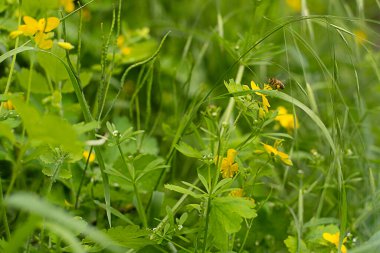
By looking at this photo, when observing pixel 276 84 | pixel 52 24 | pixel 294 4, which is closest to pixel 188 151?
pixel 276 84

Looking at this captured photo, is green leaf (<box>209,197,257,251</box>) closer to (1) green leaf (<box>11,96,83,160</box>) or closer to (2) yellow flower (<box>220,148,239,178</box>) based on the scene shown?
(2) yellow flower (<box>220,148,239,178</box>)

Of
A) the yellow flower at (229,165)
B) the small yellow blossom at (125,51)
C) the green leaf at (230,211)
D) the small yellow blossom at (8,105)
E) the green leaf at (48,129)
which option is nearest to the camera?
the green leaf at (48,129)

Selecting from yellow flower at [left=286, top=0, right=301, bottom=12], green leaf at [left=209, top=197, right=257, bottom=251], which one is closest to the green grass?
green leaf at [left=209, top=197, right=257, bottom=251]

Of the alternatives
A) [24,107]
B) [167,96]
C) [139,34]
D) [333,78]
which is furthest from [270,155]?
[167,96]

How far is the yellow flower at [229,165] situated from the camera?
3.72 feet

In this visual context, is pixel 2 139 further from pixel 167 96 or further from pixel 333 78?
pixel 167 96

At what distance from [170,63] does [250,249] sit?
35.3 inches


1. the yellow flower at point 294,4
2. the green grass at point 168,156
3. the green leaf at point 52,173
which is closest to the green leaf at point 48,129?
the green grass at point 168,156

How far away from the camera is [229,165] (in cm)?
114

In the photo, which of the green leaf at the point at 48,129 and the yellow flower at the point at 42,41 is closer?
the green leaf at the point at 48,129

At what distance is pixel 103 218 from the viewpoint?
1.37 meters

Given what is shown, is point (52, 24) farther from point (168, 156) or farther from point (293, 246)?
point (293, 246)

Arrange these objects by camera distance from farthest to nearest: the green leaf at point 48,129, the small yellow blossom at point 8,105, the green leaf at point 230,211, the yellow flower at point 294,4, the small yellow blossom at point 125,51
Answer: the yellow flower at point 294,4, the small yellow blossom at point 125,51, the small yellow blossom at point 8,105, the green leaf at point 230,211, the green leaf at point 48,129

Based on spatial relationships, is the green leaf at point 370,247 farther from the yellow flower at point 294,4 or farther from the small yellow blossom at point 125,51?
the yellow flower at point 294,4
